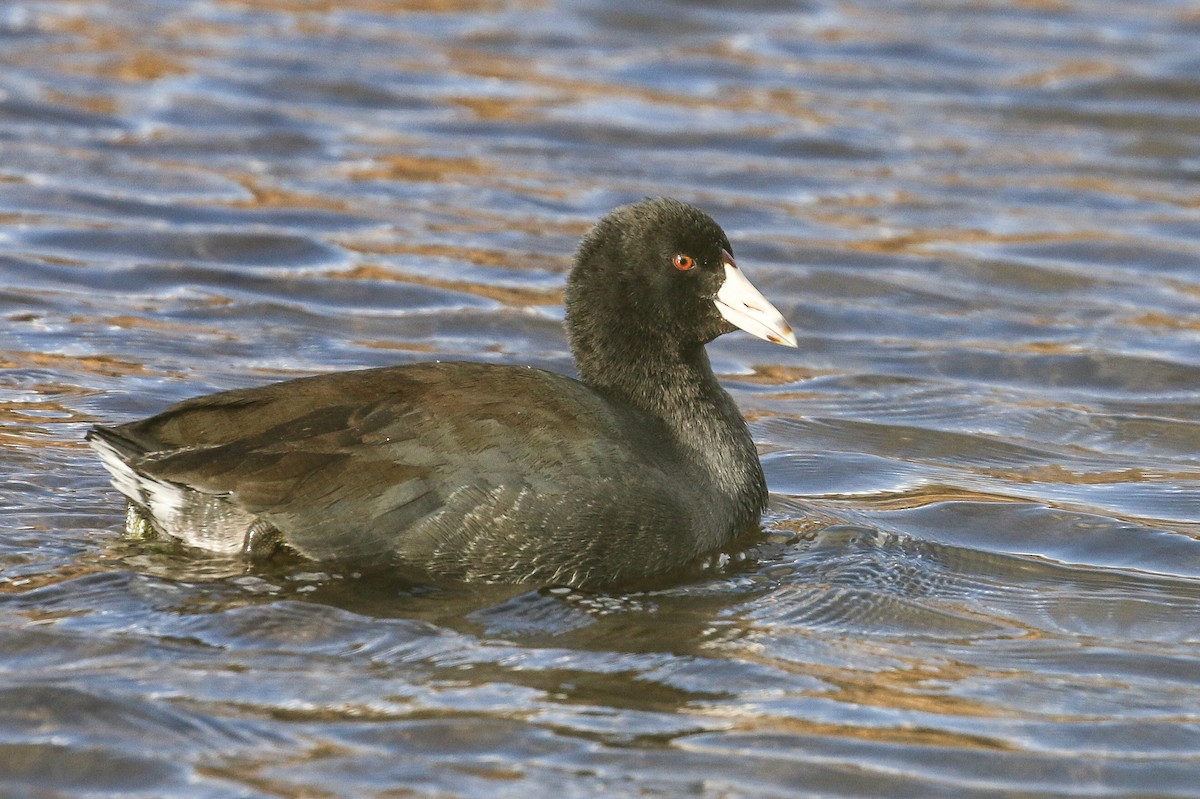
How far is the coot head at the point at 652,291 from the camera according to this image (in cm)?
598

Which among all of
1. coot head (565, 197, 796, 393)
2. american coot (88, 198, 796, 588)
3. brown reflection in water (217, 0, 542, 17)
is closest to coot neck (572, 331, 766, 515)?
coot head (565, 197, 796, 393)

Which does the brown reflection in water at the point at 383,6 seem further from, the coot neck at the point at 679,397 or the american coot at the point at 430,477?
the american coot at the point at 430,477

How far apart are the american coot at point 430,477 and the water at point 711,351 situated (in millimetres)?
126

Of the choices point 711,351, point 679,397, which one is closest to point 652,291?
point 679,397

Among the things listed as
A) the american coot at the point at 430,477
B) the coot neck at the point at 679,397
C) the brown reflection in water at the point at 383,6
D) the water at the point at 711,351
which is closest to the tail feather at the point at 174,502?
the american coot at the point at 430,477

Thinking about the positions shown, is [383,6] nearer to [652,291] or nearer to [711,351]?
[711,351]

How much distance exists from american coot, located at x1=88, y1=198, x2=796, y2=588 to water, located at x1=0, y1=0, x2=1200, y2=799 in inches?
5.0

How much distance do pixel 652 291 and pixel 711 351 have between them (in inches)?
96.8

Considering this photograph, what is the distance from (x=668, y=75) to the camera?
1272 cm

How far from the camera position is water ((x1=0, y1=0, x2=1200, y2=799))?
14.8 ft

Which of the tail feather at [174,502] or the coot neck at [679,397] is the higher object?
the coot neck at [679,397]

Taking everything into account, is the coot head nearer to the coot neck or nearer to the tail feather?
the coot neck

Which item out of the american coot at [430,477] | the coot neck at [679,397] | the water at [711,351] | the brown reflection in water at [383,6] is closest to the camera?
the water at [711,351]

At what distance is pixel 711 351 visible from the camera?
332 inches
